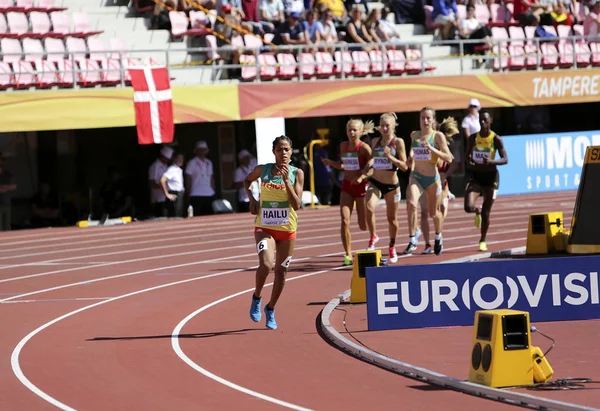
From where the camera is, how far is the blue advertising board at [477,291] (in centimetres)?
1093

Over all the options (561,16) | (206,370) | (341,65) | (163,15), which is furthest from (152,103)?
(206,370)


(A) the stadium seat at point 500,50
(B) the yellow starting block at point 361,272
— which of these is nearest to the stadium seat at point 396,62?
(A) the stadium seat at point 500,50

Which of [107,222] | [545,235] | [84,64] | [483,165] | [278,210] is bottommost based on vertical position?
[107,222]

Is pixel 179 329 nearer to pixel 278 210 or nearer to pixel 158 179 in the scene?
pixel 278 210

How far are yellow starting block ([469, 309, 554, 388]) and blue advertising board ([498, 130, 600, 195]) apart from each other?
22.1m

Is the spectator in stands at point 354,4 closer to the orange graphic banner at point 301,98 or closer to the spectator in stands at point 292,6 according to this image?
the spectator in stands at point 292,6

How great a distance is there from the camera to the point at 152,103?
986 inches

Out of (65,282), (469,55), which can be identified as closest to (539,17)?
(469,55)

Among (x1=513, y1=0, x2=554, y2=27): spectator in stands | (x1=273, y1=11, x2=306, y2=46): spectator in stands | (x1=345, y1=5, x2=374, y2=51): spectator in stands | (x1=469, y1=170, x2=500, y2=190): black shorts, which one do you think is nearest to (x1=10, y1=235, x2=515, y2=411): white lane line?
(x1=469, y1=170, x2=500, y2=190): black shorts

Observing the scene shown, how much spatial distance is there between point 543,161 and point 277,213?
21.0 metres

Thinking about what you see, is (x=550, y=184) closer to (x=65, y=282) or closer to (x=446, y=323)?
(x=65, y=282)

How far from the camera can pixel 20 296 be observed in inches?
581

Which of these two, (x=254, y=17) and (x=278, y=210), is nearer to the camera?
(x=278, y=210)

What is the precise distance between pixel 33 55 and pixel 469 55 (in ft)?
37.0
